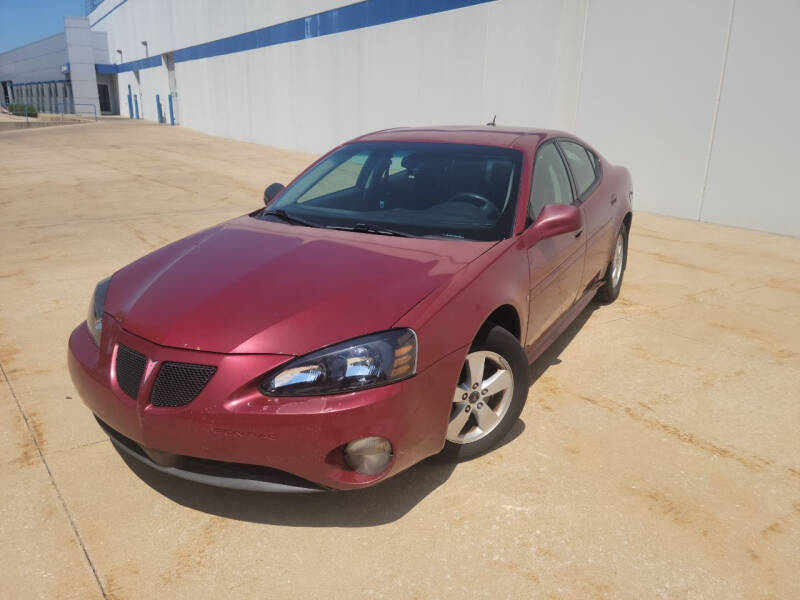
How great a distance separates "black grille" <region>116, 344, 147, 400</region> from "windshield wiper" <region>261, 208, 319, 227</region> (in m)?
1.31

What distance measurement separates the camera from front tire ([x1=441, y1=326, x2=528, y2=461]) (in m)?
2.91

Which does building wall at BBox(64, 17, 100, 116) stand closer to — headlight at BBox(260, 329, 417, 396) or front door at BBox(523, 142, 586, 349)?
front door at BBox(523, 142, 586, 349)

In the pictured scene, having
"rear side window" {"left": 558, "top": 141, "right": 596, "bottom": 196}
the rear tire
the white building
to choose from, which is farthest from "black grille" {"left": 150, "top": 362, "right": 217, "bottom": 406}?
the white building

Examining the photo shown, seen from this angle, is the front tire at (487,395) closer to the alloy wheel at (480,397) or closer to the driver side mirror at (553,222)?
the alloy wheel at (480,397)

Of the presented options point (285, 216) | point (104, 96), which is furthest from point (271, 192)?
point (104, 96)

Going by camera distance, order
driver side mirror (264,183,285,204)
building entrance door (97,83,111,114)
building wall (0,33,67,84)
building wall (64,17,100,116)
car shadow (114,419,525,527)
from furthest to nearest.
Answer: building entrance door (97,83,111,114) < building wall (0,33,67,84) < building wall (64,17,100,116) < driver side mirror (264,183,285,204) < car shadow (114,419,525,527)

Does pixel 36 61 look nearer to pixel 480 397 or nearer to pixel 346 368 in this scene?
pixel 480 397

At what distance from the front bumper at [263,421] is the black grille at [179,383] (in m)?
0.02

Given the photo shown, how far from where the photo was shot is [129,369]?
2.58m

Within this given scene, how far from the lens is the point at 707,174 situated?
952cm

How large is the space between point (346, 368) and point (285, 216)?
5.41 ft

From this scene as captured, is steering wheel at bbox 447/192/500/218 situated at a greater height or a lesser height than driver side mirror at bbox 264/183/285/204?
greater

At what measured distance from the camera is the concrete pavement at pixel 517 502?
94.0 inches

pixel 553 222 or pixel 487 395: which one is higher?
pixel 553 222
